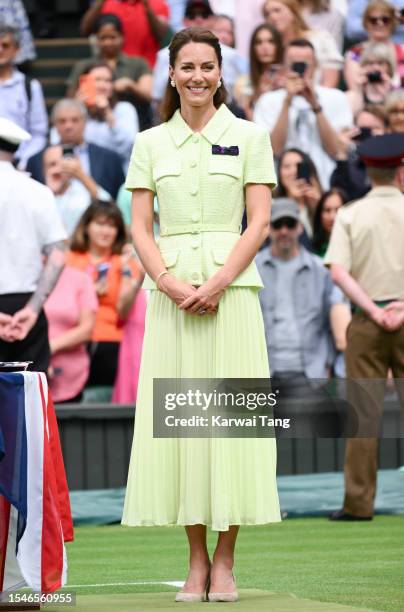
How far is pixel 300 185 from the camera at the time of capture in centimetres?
1417

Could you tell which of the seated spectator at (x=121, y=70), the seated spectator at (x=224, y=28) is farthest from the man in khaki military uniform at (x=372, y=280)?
the seated spectator at (x=224, y=28)

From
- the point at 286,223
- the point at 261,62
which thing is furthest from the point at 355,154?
the point at 286,223

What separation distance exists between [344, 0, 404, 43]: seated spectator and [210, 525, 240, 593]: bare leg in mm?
11147

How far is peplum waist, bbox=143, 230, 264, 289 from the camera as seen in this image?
21.9 ft

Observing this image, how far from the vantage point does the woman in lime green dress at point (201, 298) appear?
6574 millimetres

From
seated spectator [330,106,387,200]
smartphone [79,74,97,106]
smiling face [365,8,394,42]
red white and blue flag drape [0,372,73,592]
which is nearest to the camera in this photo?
red white and blue flag drape [0,372,73,592]

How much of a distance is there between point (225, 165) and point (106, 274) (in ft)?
20.9

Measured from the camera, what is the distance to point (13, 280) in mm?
9281

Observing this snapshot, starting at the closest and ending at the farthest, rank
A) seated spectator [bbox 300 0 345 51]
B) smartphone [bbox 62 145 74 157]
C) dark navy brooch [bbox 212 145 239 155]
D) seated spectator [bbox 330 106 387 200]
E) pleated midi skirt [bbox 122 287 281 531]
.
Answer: pleated midi skirt [bbox 122 287 281 531] → dark navy brooch [bbox 212 145 239 155] → seated spectator [bbox 330 106 387 200] → smartphone [bbox 62 145 74 157] → seated spectator [bbox 300 0 345 51]

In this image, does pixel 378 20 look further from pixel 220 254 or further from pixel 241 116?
pixel 220 254

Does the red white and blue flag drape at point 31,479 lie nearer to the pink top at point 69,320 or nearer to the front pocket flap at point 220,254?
the front pocket flap at point 220,254

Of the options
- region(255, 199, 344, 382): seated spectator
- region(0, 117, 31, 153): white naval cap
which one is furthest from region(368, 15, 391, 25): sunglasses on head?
region(0, 117, 31, 153): white naval cap

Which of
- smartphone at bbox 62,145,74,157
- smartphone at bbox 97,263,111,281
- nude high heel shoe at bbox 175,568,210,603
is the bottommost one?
nude high heel shoe at bbox 175,568,210,603

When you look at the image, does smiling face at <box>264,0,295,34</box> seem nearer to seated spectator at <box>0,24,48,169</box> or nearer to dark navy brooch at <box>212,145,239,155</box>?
seated spectator at <box>0,24,48,169</box>
